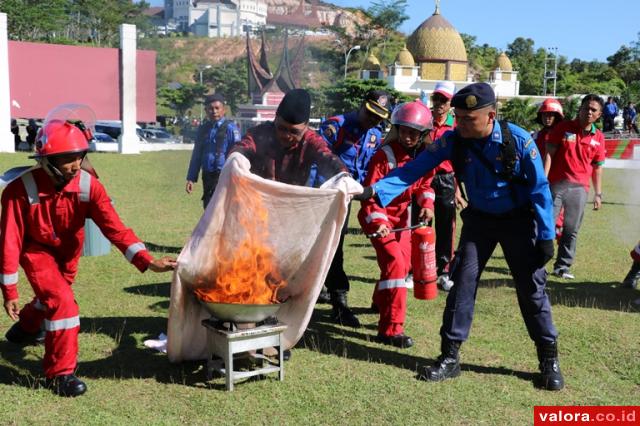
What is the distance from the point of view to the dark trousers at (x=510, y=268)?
4633 mm

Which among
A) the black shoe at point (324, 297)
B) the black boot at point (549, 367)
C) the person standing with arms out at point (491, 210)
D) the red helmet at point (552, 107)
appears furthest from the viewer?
the red helmet at point (552, 107)

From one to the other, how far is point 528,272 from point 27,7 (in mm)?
55410

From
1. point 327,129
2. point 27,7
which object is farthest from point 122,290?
point 27,7

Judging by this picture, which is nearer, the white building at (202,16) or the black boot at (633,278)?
the black boot at (633,278)

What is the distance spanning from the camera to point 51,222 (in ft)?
14.5

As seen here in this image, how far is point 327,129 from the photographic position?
6574mm

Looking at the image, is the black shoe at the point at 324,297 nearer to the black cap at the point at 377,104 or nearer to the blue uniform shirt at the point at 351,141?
the blue uniform shirt at the point at 351,141

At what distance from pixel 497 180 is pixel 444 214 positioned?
291 cm

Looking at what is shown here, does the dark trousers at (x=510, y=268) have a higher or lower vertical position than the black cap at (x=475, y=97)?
lower

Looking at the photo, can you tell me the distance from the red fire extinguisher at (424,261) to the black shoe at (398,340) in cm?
37

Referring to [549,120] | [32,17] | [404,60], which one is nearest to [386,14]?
[549,120]

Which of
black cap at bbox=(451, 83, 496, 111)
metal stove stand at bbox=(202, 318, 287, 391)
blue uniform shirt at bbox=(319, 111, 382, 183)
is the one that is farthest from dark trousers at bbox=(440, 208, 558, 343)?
blue uniform shirt at bbox=(319, 111, 382, 183)

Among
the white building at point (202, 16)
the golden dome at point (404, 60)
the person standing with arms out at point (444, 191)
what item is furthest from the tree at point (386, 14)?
the white building at point (202, 16)

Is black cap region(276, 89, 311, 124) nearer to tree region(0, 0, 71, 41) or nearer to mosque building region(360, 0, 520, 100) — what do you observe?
→ tree region(0, 0, 71, 41)
